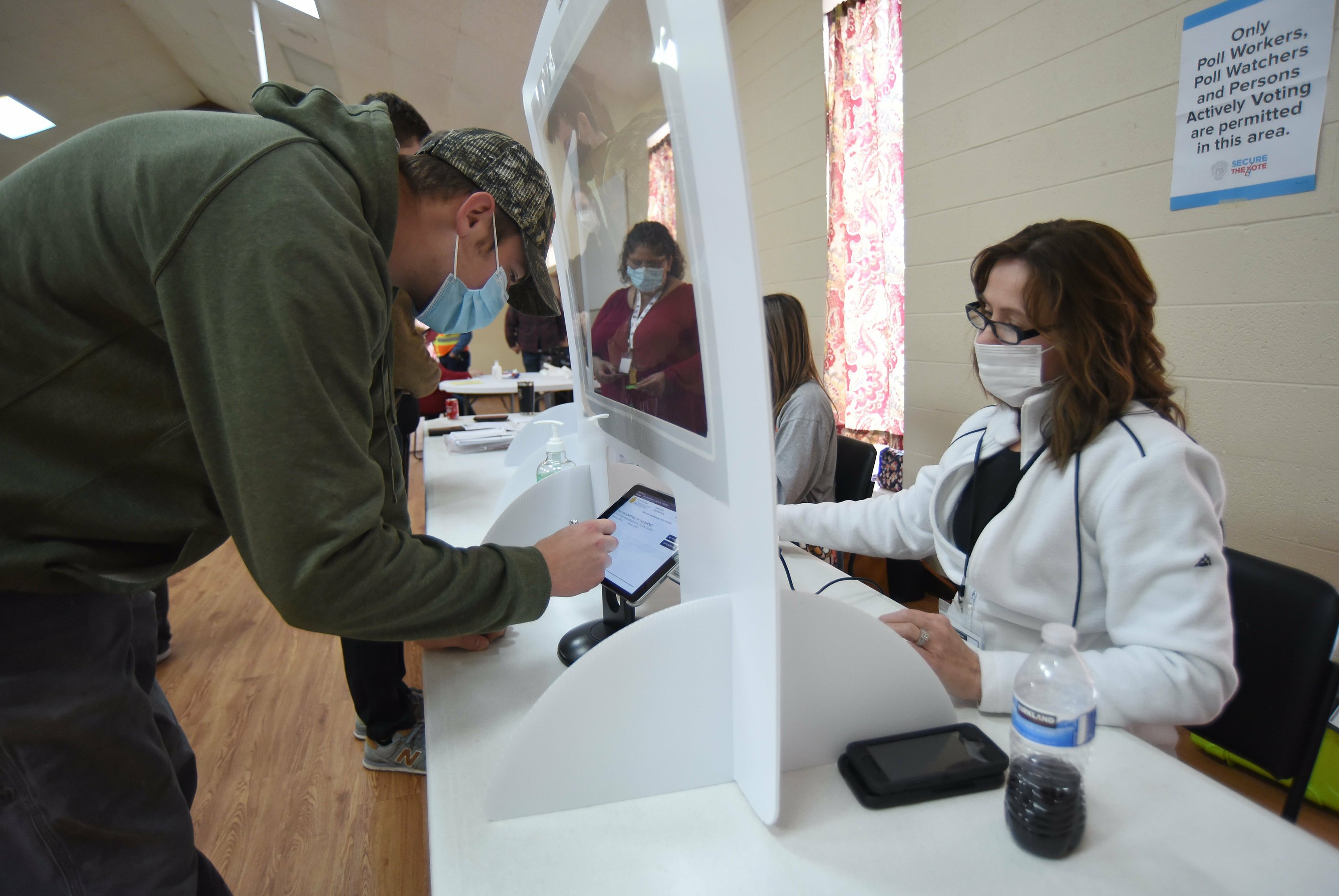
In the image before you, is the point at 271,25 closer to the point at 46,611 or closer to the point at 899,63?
the point at 899,63

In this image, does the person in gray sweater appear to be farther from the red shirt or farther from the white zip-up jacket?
the red shirt

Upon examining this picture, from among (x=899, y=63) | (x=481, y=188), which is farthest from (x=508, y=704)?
(x=899, y=63)

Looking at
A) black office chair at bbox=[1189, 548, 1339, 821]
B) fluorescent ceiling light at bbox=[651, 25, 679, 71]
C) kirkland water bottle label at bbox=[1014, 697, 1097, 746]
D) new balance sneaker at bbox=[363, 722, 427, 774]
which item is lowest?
new balance sneaker at bbox=[363, 722, 427, 774]

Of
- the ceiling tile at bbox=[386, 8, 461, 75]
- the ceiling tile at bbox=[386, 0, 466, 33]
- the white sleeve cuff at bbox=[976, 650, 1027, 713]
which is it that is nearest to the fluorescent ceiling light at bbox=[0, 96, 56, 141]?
the ceiling tile at bbox=[386, 8, 461, 75]

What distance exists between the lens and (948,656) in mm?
839

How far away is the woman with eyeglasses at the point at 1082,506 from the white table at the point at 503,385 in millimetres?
3580

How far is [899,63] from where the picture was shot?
9.01 feet

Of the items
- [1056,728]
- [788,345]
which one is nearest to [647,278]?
[1056,728]

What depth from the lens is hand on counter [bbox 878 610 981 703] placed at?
83 cm

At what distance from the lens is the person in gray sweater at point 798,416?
6.82 feet

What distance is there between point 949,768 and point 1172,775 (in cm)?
26

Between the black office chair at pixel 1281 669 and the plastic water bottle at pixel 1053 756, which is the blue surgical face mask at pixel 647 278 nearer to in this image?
the plastic water bottle at pixel 1053 756

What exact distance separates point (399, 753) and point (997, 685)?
63.6 inches

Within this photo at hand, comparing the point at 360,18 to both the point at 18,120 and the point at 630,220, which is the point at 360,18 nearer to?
the point at 18,120
